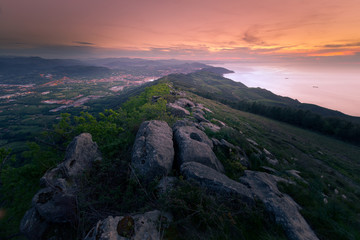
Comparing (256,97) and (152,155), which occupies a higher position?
(152,155)

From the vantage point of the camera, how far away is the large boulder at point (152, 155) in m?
6.12

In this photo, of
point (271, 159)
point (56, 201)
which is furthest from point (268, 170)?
point (56, 201)

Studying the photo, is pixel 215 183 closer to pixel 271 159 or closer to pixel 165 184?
pixel 165 184

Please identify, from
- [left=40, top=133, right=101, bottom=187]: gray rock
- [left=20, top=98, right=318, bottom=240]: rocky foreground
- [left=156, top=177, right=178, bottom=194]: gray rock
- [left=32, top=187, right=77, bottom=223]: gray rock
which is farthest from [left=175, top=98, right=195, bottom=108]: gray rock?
[left=32, top=187, right=77, bottom=223]: gray rock

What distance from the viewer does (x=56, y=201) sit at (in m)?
5.47

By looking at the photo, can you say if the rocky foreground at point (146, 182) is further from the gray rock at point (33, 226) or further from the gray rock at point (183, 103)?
the gray rock at point (183, 103)

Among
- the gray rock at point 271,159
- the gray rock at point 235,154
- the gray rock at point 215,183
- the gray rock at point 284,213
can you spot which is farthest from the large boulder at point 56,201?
the gray rock at point 271,159

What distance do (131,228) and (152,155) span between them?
2920 millimetres

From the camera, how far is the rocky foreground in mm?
4104

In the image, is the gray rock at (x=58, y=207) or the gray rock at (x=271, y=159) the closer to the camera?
the gray rock at (x=58, y=207)

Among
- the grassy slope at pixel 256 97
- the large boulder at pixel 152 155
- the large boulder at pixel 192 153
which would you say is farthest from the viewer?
the grassy slope at pixel 256 97

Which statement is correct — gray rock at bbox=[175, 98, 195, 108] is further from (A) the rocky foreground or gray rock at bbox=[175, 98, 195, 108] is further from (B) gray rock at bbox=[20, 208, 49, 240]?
(B) gray rock at bbox=[20, 208, 49, 240]

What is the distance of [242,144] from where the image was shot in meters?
12.0

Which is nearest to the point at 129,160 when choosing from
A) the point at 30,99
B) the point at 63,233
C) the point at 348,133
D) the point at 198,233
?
the point at 63,233
